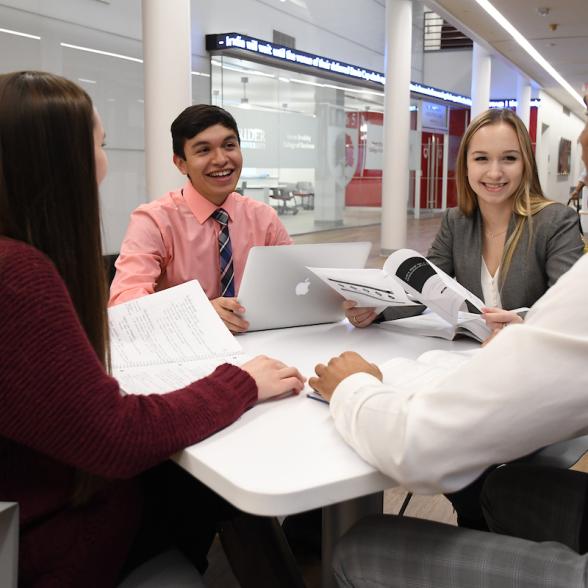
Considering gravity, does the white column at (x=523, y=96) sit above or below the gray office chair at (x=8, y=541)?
above

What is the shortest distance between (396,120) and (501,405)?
30.0 feet

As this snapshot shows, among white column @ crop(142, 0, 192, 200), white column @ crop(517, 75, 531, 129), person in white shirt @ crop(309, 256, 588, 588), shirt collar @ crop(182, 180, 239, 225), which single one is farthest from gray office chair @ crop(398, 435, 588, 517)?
white column @ crop(517, 75, 531, 129)

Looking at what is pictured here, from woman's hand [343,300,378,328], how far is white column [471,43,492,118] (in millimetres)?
12131

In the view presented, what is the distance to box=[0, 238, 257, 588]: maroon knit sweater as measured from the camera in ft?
3.10

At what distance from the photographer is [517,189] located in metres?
2.39

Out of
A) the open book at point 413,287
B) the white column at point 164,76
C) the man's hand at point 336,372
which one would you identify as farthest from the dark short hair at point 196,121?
the white column at point 164,76

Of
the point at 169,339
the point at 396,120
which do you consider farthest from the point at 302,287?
the point at 396,120

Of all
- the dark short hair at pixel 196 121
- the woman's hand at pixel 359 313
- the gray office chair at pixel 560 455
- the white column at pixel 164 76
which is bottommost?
the gray office chair at pixel 560 455

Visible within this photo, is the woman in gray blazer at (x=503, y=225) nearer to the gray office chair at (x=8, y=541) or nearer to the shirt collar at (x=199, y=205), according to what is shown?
the shirt collar at (x=199, y=205)

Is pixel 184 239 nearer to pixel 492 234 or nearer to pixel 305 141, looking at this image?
pixel 492 234

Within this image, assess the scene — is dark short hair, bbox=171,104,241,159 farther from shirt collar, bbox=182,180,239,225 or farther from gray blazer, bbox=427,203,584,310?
gray blazer, bbox=427,203,584,310

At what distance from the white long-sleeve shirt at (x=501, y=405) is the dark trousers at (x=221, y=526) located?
24.1 inches

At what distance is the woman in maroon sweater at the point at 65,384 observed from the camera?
95 centimetres

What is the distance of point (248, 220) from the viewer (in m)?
2.67
